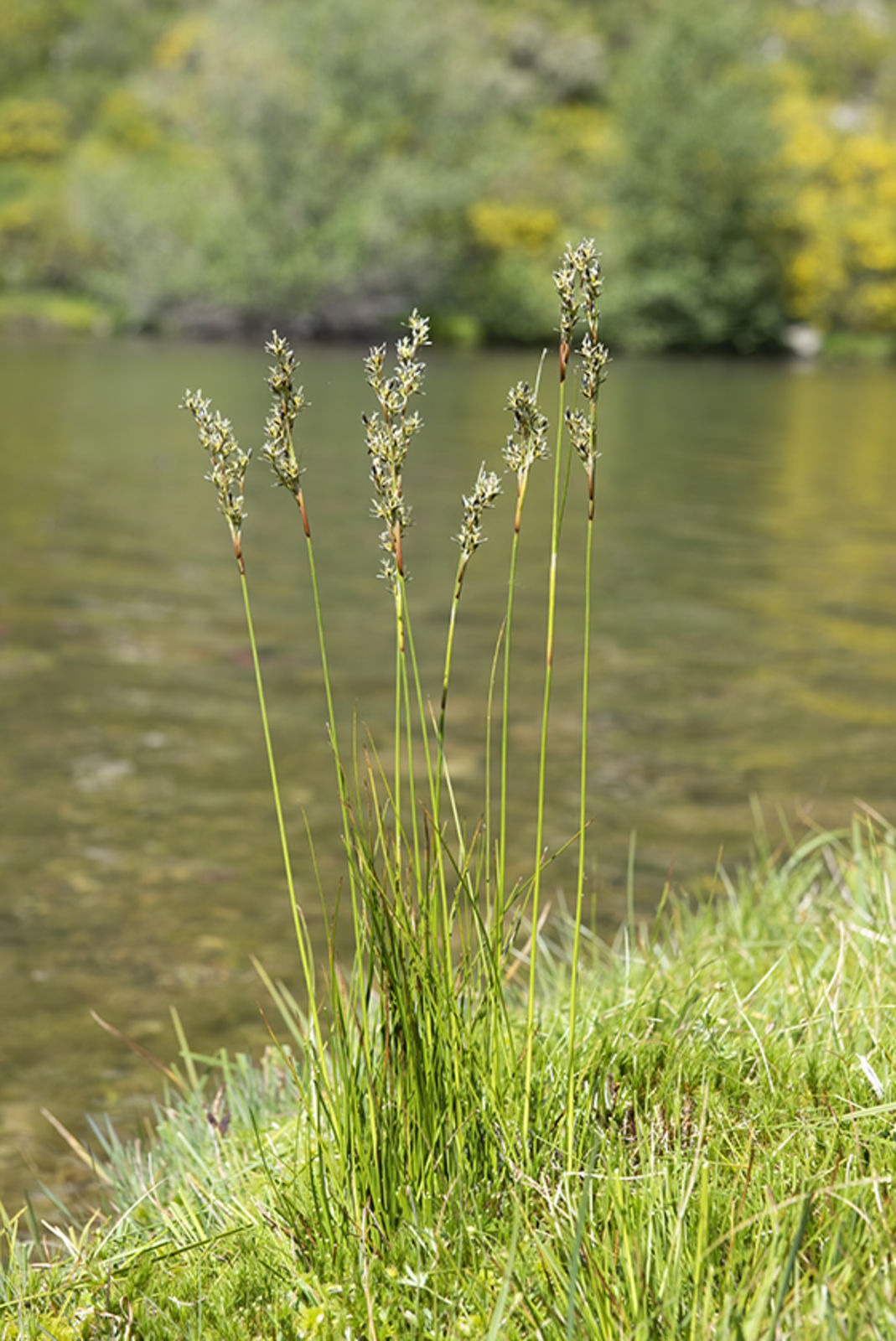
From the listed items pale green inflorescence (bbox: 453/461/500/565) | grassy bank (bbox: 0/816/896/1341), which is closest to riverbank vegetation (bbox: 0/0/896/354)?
grassy bank (bbox: 0/816/896/1341)

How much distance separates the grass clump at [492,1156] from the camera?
161cm

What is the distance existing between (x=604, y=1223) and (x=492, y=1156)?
0.24m

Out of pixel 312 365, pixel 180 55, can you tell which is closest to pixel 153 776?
pixel 312 365

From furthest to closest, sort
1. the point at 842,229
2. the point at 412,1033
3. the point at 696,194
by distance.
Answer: the point at 842,229, the point at 696,194, the point at 412,1033

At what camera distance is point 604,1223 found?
5.64 feet

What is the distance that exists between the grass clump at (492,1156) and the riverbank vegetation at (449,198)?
4329 centimetres

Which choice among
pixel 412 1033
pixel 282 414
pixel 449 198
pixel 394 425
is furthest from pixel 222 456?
pixel 449 198

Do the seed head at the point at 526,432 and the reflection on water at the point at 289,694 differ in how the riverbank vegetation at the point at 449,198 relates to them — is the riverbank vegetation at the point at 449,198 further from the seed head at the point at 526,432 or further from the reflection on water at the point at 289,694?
the seed head at the point at 526,432

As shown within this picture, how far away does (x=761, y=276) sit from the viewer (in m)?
48.4

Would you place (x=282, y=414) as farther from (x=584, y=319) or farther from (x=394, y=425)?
(x=584, y=319)

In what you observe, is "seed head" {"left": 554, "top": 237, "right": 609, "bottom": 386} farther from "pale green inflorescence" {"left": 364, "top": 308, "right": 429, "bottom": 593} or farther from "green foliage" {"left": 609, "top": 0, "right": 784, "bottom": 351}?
"green foliage" {"left": 609, "top": 0, "right": 784, "bottom": 351}

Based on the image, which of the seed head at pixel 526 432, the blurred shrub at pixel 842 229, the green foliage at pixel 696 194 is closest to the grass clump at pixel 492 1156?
the seed head at pixel 526 432

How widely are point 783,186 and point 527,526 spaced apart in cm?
4134

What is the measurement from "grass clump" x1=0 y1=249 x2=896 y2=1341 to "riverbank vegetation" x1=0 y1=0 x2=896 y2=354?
142 ft
